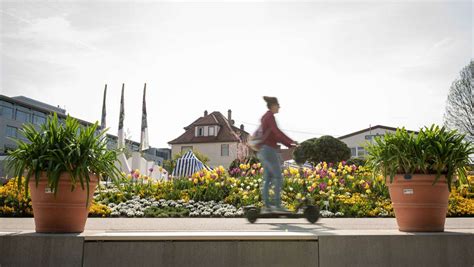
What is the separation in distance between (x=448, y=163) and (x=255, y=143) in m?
2.01

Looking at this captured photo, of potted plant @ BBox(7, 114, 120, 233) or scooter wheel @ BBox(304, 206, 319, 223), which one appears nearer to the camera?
potted plant @ BBox(7, 114, 120, 233)

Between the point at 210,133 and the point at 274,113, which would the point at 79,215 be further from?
the point at 210,133

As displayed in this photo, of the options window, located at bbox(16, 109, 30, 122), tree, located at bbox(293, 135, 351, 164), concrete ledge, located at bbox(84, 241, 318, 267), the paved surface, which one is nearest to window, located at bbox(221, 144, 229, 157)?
tree, located at bbox(293, 135, 351, 164)

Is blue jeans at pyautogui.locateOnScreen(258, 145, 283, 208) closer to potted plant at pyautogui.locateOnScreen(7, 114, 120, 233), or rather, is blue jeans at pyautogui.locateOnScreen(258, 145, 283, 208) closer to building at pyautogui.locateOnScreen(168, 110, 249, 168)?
potted plant at pyautogui.locateOnScreen(7, 114, 120, 233)

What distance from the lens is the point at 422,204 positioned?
3998 mm

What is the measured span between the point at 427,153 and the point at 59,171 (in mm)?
3192

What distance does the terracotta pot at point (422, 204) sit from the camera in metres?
3.98

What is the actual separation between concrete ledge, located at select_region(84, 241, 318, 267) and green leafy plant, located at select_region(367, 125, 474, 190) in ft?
4.17

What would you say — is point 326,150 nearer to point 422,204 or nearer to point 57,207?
point 422,204

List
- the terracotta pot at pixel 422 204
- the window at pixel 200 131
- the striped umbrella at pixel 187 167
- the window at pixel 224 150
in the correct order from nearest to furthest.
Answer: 1. the terracotta pot at pixel 422 204
2. the striped umbrella at pixel 187 167
3. the window at pixel 224 150
4. the window at pixel 200 131

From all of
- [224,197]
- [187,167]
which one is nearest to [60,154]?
[224,197]

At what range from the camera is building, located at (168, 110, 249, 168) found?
49750 mm

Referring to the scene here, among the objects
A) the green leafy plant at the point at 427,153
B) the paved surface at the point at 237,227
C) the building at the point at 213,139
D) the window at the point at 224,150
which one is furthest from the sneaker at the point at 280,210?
the window at the point at 224,150

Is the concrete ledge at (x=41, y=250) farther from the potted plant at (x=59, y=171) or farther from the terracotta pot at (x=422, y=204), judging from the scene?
the terracotta pot at (x=422, y=204)
